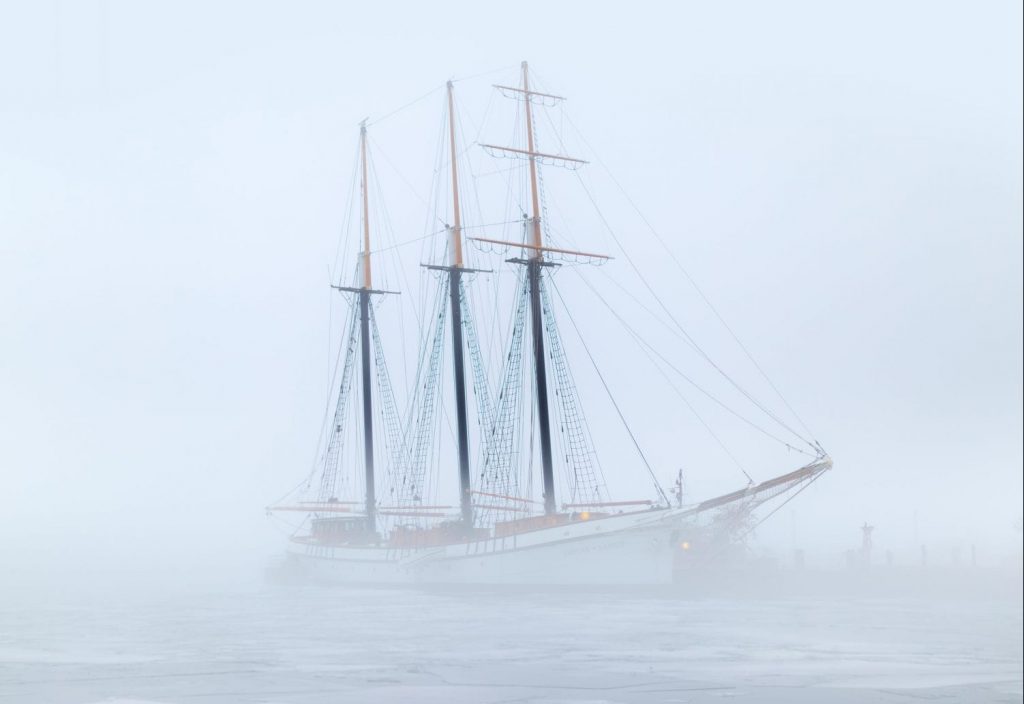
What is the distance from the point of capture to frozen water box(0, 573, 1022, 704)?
19.3m

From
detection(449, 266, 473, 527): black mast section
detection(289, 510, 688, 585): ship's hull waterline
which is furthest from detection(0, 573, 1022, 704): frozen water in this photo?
detection(449, 266, 473, 527): black mast section

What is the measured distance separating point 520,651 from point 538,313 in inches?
→ 1335

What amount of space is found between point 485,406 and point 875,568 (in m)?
20.7

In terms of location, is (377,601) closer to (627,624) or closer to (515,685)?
(627,624)

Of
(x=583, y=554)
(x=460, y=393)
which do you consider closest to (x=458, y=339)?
(x=460, y=393)

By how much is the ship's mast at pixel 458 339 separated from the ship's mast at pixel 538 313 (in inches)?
170

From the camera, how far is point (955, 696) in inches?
752

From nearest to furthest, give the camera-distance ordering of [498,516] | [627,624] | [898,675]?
[898,675] < [627,624] < [498,516]

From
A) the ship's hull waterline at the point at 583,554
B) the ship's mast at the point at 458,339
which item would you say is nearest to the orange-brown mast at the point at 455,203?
the ship's mast at the point at 458,339

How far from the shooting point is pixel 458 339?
6238cm

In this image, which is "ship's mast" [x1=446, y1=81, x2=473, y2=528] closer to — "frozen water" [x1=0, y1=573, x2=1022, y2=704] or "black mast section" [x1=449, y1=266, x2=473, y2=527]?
"black mast section" [x1=449, y1=266, x2=473, y2=527]

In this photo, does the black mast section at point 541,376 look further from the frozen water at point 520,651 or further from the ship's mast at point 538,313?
the frozen water at point 520,651

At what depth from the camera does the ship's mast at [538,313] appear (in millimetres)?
55531

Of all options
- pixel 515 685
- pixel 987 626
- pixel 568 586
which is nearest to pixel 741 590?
pixel 568 586
